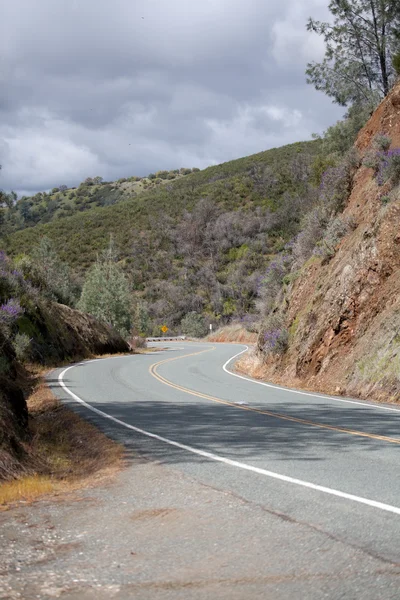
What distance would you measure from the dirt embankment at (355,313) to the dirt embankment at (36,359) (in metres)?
7.90

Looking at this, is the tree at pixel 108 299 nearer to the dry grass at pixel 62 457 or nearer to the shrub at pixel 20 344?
the shrub at pixel 20 344

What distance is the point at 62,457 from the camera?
31.2ft

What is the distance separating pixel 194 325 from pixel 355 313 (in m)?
45.5

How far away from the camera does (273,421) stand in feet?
37.9

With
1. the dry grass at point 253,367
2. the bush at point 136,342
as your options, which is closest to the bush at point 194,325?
the bush at point 136,342

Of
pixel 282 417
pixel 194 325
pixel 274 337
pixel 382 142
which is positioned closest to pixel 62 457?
pixel 282 417

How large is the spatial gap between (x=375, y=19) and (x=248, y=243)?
42.4 meters

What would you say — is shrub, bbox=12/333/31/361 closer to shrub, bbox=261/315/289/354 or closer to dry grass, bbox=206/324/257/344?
shrub, bbox=261/315/289/354

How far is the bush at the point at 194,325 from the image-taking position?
210 ft

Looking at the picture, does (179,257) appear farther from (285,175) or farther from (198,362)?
(198,362)

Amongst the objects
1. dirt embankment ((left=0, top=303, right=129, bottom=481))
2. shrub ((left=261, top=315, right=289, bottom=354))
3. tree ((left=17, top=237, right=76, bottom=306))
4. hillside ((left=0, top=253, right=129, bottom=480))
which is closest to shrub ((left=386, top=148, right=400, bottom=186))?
shrub ((left=261, top=315, right=289, bottom=354))

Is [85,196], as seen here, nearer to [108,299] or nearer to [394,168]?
[108,299]

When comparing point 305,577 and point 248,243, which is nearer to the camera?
point 305,577

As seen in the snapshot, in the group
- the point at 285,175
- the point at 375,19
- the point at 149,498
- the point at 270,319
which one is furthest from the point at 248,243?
the point at 149,498
